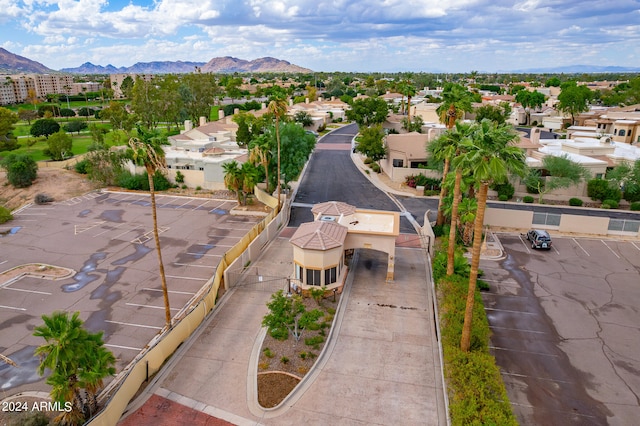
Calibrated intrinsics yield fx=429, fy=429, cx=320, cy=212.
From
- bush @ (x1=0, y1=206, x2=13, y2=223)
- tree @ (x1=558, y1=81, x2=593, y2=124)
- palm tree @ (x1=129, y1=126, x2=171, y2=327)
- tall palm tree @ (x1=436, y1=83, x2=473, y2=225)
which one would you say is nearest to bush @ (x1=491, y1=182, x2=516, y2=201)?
tall palm tree @ (x1=436, y1=83, x2=473, y2=225)

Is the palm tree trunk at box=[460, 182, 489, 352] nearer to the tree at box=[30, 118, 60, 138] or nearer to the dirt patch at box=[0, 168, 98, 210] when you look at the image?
the dirt patch at box=[0, 168, 98, 210]

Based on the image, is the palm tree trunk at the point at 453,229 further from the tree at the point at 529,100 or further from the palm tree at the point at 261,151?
the tree at the point at 529,100

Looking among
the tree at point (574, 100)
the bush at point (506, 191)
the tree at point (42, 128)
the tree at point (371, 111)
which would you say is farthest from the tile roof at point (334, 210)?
the tree at point (42, 128)

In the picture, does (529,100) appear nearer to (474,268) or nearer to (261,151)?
(261,151)

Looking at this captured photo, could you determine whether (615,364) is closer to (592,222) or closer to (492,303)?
(492,303)

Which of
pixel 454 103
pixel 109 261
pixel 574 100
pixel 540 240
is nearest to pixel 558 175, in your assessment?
pixel 540 240
